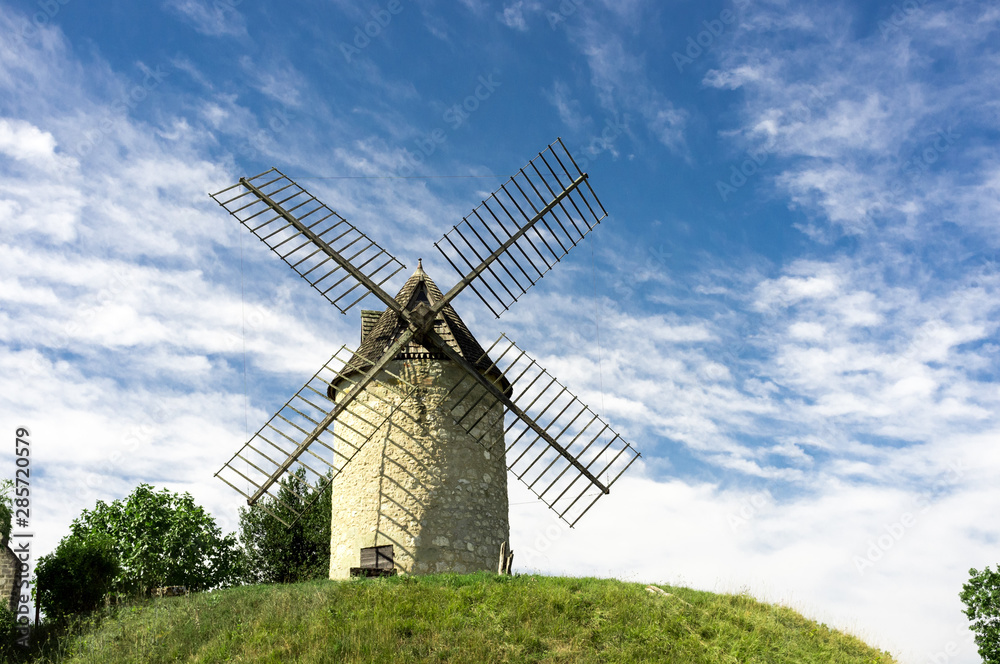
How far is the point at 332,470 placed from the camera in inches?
627

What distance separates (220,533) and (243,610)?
9.56 meters

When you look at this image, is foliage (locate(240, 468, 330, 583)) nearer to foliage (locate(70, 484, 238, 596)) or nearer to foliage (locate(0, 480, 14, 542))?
foliage (locate(70, 484, 238, 596))

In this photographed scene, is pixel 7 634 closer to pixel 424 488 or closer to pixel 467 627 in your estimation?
pixel 424 488

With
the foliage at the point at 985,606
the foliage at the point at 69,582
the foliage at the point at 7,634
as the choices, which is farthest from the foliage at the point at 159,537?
the foliage at the point at 985,606

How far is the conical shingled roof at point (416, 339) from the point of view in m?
15.9

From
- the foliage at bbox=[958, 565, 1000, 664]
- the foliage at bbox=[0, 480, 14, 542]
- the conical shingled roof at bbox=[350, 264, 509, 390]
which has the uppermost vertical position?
the conical shingled roof at bbox=[350, 264, 509, 390]

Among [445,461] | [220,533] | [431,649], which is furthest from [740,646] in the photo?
[220,533]

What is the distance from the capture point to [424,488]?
49.4 feet

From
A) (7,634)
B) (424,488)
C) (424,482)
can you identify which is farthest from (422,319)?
(7,634)

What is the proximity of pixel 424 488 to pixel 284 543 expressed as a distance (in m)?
10.2

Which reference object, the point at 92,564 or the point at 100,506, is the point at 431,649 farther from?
the point at 100,506

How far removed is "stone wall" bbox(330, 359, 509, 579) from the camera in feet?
48.6

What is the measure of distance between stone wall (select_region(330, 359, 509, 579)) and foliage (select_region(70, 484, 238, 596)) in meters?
5.69

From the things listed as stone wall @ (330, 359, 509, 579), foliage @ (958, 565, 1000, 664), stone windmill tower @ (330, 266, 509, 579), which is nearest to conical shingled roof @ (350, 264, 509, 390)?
stone windmill tower @ (330, 266, 509, 579)
